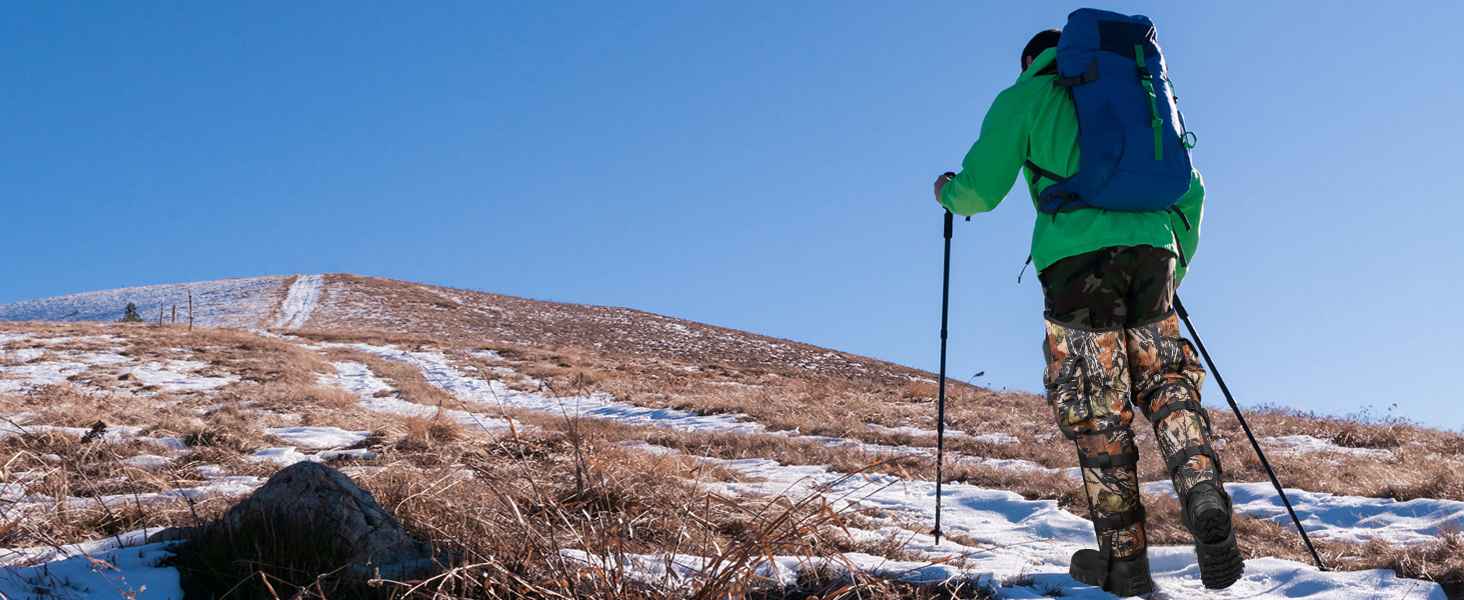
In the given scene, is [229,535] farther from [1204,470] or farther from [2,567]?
[1204,470]

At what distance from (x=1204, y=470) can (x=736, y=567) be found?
78.1 inches

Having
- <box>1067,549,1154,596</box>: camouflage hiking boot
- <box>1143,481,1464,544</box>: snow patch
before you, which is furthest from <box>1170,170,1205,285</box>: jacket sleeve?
<box>1143,481,1464,544</box>: snow patch

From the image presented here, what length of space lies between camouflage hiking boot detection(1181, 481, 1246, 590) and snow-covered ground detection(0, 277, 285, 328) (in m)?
39.5

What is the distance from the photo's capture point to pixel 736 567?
2006 millimetres

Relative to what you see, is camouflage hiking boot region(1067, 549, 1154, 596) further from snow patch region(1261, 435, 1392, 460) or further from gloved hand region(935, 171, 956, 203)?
snow patch region(1261, 435, 1392, 460)

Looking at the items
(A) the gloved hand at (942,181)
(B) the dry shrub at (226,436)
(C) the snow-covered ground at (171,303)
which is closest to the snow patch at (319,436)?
(B) the dry shrub at (226,436)

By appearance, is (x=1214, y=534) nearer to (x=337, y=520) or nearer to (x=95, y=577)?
(x=337, y=520)

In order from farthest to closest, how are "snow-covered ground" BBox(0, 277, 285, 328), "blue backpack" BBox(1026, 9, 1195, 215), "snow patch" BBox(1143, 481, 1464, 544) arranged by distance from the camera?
"snow-covered ground" BBox(0, 277, 285, 328) < "snow patch" BBox(1143, 481, 1464, 544) < "blue backpack" BBox(1026, 9, 1195, 215)

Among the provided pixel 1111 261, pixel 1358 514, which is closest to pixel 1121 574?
pixel 1111 261

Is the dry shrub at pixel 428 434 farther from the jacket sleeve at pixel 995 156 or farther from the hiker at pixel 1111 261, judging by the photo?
the hiker at pixel 1111 261

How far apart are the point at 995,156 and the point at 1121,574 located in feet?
5.53

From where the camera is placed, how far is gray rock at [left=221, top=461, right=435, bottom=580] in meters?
2.59

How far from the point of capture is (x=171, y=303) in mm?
41719

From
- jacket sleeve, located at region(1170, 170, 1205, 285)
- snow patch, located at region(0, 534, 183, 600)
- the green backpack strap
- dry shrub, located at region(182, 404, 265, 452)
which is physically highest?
the green backpack strap
